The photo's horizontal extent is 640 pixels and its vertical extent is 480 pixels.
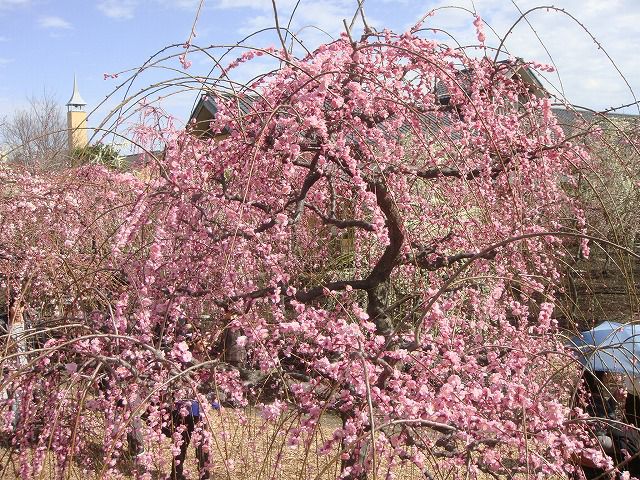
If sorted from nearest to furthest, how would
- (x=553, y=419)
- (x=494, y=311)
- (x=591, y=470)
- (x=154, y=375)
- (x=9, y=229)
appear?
(x=553, y=419) < (x=154, y=375) < (x=494, y=311) < (x=591, y=470) < (x=9, y=229)

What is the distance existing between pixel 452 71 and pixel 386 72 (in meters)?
0.33

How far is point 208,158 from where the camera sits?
3.06m

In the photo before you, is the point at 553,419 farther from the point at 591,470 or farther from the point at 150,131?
the point at 150,131

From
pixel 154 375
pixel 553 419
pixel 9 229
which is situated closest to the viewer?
pixel 553 419

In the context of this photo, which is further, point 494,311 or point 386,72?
point 494,311

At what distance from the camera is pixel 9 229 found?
5.90 m

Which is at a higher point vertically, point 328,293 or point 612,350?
point 328,293

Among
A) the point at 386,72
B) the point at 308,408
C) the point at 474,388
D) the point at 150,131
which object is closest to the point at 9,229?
the point at 150,131

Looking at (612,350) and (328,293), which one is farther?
(612,350)

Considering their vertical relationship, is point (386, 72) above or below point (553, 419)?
above

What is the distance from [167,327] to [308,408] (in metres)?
1.00

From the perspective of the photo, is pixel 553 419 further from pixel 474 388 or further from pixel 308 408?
pixel 308 408

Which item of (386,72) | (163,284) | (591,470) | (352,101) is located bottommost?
(591,470)

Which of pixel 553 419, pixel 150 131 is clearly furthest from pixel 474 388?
pixel 150 131
